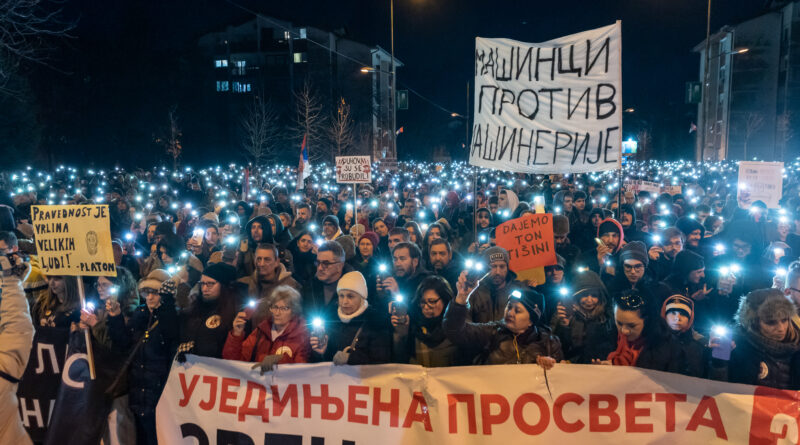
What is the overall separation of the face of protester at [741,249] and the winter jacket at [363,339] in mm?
4403

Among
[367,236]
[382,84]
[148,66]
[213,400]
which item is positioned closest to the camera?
[213,400]

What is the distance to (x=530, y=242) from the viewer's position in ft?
18.8

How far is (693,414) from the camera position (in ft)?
11.4

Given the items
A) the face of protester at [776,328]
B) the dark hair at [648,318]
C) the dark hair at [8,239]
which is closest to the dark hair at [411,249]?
the dark hair at [648,318]

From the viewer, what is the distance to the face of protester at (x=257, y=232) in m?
7.43

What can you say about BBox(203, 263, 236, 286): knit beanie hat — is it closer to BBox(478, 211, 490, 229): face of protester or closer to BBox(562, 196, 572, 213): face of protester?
BBox(478, 211, 490, 229): face of protester

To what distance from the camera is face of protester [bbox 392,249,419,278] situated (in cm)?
582

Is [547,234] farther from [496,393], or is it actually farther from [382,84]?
[382,84]

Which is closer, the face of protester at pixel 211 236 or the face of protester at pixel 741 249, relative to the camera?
the face of protester at pixel 741 249

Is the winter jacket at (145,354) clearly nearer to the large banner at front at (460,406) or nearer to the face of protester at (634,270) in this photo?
the large banner at front at (460,406)

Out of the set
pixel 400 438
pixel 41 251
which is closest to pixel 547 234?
pixel 400 438

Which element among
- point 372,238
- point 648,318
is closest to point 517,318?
point 648,318

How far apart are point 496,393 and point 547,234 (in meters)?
2.34

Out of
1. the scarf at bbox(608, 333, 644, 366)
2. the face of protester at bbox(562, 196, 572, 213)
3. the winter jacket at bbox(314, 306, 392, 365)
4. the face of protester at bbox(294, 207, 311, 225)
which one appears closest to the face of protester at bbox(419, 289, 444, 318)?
the winter jacket at bbox(314, 306, 392, 365)
